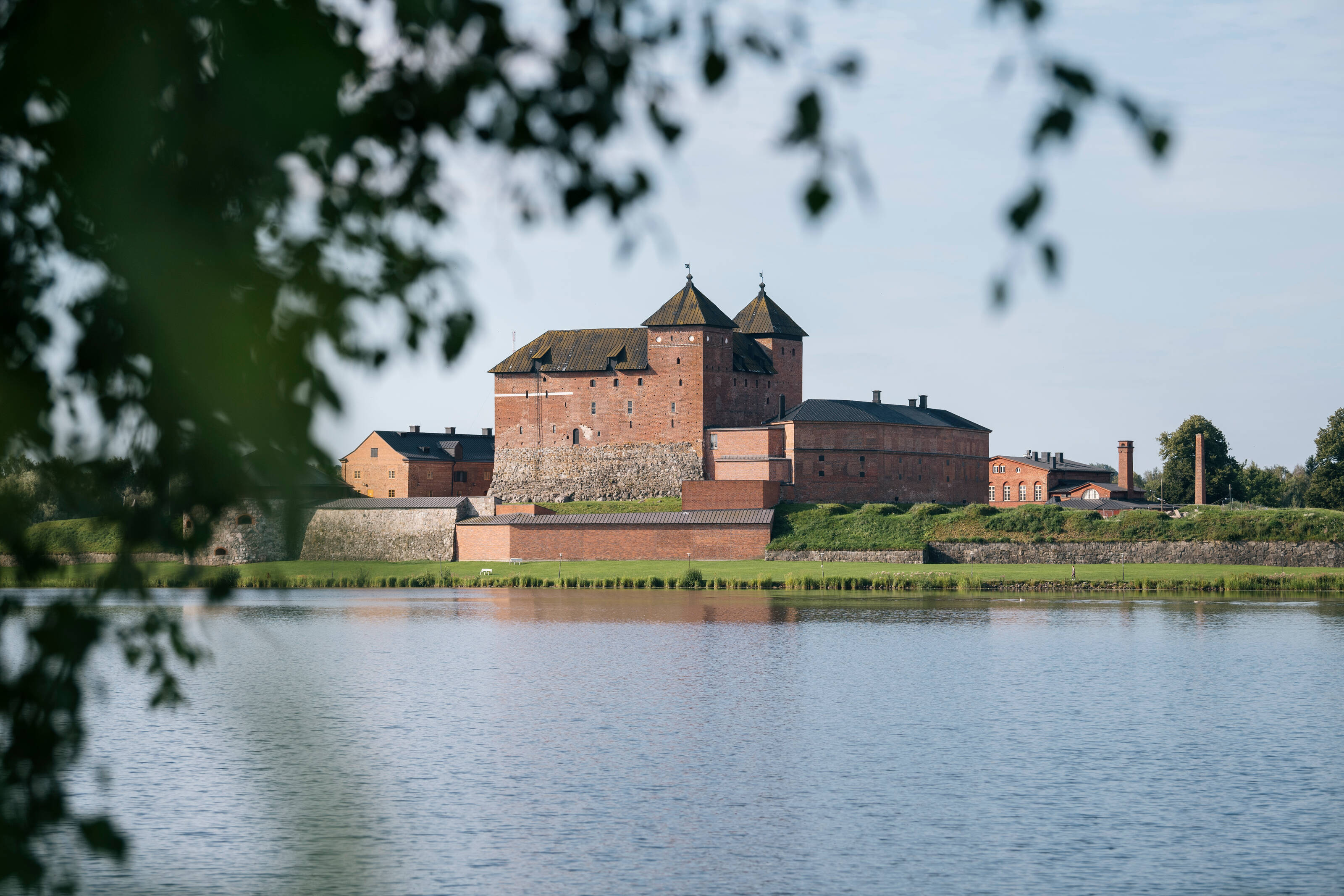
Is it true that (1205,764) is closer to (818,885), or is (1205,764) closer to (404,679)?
(818,885)

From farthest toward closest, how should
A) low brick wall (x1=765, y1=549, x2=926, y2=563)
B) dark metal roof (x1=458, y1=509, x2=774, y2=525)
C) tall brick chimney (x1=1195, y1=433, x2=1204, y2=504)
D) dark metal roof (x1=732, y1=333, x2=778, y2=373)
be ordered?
tall brick chimney (x1=1195, y1=433, x2=1204, y2=504), dark metal roof (x1=732, y1=333, x2=778, y2=373), dark metal roof (x1=458, y1=509, x2=774, y2=525), low brick wall (x1=765, y1=549, x2=926, y2=563)

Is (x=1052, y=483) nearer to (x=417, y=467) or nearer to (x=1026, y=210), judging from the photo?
(x=417, y=467)

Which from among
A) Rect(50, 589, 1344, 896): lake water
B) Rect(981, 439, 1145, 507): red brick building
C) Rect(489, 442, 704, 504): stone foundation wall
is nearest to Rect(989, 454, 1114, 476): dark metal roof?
Rect(981, 439, 1145, 507): red brick building

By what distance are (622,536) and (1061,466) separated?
48.5 m

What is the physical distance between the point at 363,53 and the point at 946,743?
39.9 feet

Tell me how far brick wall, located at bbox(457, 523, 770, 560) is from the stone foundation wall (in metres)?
6.23

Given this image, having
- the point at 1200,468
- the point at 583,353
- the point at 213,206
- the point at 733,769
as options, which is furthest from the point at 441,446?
the point at 213,206

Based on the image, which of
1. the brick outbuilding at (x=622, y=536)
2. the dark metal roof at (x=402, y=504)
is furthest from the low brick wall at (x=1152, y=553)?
the dark metal roof at (x=402, y=504)

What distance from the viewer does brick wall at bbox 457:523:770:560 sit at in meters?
54.5

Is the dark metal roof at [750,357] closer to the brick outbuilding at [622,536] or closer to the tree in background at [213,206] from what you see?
the brick outbuilding at [622,536]

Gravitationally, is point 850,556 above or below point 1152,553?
below

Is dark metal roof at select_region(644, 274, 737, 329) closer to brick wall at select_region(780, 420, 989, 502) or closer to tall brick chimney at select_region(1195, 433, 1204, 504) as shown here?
brick wall at select_region(780, 420, 989, 502)

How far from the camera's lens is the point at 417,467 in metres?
72.2

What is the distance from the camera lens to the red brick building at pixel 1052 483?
8031 centimetres
